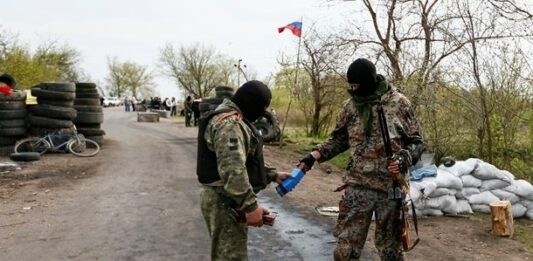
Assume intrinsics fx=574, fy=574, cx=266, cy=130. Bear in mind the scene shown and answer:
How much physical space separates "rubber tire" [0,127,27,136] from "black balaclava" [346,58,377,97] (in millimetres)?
11318

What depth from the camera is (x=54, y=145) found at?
13.5m

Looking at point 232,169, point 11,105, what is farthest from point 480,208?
point 11,105

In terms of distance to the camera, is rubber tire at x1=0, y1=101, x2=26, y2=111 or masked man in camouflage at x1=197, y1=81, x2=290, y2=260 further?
rubber tire at x1=0, y1=101, x2=26, y2=111

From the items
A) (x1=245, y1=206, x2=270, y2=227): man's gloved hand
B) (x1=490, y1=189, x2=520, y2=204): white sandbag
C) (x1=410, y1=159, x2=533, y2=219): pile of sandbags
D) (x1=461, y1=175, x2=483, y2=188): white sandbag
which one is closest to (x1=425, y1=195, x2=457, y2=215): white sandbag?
(x1=410, y1=159, x2=533, y2=219): pile of sandbags

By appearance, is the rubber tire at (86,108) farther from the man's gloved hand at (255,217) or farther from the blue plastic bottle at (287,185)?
the man's gloved hand at (255,217)

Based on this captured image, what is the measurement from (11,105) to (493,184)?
10748 millimetres

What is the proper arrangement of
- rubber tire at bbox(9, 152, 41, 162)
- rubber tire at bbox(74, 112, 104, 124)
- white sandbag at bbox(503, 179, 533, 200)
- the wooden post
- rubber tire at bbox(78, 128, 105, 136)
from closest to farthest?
the wooden post < white sandbag at bbox(503, 179, 533, 200) < rubber tire at bbox(9, 152, 41, 162) < rubber tire at bbox(74, 112, 104, 124) < rubber tire at bbox(78, 128, 105, 136)

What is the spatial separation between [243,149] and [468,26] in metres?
8.37

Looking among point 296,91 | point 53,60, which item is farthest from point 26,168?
point 53,60

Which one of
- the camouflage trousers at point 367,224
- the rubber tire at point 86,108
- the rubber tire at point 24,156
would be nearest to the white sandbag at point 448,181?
the camouflage trousers at point 367,224

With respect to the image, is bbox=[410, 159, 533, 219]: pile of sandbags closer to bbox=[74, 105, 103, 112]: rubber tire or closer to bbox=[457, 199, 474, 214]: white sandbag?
bbox=[457, 199, 474, 214]: white sandbag

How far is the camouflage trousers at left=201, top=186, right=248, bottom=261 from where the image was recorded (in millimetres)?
3363

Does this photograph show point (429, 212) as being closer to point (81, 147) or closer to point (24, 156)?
point (24, 156)

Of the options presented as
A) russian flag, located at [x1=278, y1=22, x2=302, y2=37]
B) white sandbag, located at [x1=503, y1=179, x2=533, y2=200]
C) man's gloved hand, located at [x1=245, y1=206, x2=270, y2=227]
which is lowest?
white sandbag, located at [x1=503, y1=179, x2=533, y2=200]
